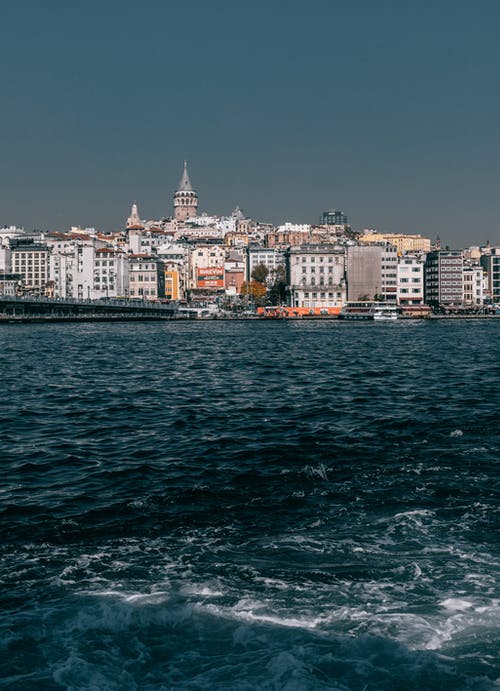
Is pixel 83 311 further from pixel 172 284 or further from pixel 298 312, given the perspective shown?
pixel 298 312

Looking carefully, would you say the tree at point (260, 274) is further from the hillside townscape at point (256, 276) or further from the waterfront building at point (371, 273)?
the waterfront building at point (371, 273)

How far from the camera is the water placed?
6.95 meters

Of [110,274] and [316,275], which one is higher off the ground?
[110,274]

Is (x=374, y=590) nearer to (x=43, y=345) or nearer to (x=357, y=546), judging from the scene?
(x=357, y=546)

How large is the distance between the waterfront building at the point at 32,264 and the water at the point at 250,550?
489 feet

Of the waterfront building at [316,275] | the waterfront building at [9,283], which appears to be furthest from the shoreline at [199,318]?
the waterfront building at [9,283]

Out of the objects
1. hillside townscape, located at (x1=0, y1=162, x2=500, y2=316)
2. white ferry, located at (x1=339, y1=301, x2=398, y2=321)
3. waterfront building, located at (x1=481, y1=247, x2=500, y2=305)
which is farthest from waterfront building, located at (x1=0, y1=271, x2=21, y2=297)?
waterfront building, located at (x1=481, y1=247, x2=500, y2=305)

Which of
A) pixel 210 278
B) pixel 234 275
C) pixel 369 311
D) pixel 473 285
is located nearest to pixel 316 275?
pixel 369 311

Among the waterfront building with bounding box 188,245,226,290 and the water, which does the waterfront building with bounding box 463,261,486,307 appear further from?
the water

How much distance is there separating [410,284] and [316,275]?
17.0 m

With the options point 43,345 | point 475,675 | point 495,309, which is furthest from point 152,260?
point 475,675

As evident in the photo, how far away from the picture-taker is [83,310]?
425ft

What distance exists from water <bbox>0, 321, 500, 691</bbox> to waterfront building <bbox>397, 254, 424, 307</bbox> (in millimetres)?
122541

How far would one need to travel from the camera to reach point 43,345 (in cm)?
5972
